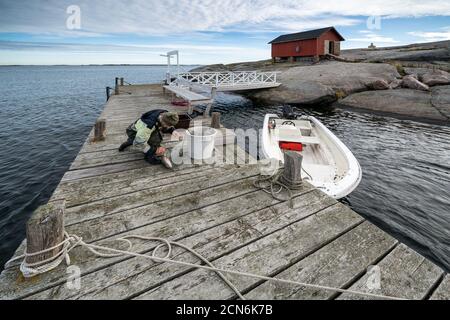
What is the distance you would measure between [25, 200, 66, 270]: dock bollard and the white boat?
379 centimetres

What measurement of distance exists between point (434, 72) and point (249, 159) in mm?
23487

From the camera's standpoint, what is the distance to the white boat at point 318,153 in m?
4.70

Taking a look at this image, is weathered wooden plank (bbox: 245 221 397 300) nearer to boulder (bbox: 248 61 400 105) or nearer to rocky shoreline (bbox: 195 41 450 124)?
rocky shoreline (bbox: 195 41 450 124)

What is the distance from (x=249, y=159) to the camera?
471 centimetres

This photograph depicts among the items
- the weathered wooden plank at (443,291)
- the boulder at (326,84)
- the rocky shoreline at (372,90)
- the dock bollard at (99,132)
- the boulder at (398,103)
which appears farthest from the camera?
the boulder at (326,84)

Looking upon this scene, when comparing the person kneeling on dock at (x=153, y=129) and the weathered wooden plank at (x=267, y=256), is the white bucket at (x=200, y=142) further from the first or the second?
the weathered wooden plank at (x=267, y=256)

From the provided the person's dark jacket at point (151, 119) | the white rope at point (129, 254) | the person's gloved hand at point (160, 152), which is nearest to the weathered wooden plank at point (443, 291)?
the white rope at point (129, 254)

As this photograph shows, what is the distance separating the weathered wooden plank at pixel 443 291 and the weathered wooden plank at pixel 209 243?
1290 mm

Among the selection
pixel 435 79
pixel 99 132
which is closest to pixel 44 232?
pixel 99 132

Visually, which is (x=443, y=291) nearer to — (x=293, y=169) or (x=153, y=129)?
(x=293, y=169)

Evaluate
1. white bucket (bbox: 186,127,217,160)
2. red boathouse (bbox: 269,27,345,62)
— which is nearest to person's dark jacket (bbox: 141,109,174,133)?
white bucket (bbox: 186,127,217,160)

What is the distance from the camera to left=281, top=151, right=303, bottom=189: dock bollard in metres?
3.44
